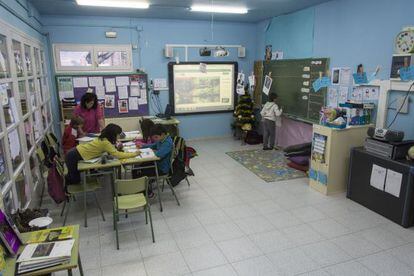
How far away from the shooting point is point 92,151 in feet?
12.2

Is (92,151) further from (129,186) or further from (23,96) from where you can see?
(23,96)

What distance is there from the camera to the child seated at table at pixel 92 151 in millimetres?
3648

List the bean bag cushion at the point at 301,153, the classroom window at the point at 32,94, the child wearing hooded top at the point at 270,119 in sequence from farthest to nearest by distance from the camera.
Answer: the child wearing hooded top at the point at 270,119 < the bean bag cushion at the point at 301,153 < the classroom window at the point at 32,94

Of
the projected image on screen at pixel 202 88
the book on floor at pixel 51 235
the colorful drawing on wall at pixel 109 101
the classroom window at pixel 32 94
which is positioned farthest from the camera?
the projected image on screen at pixel 202 88

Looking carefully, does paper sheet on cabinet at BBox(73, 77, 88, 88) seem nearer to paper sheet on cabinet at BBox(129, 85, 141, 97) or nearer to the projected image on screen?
paper sheet on cabinet at BBox(129, 85, 141, 97)

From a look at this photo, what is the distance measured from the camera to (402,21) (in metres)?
3.89

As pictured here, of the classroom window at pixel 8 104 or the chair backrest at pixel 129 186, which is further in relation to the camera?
the chair backrest at pixel 129 186

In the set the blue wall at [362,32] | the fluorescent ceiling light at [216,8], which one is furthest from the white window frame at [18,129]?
the blue wall at [362,32]

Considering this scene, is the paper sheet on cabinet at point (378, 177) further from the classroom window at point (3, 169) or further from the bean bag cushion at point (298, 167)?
the classroom window at point (3, 169)

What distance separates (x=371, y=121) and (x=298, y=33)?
2.51 meters

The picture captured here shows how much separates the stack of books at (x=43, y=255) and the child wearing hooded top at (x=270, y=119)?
17.5 ft

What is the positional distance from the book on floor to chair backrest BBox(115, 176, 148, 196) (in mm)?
908

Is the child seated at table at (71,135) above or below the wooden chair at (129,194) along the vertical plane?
above

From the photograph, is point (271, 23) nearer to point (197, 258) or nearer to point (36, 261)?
point (197, 258)
